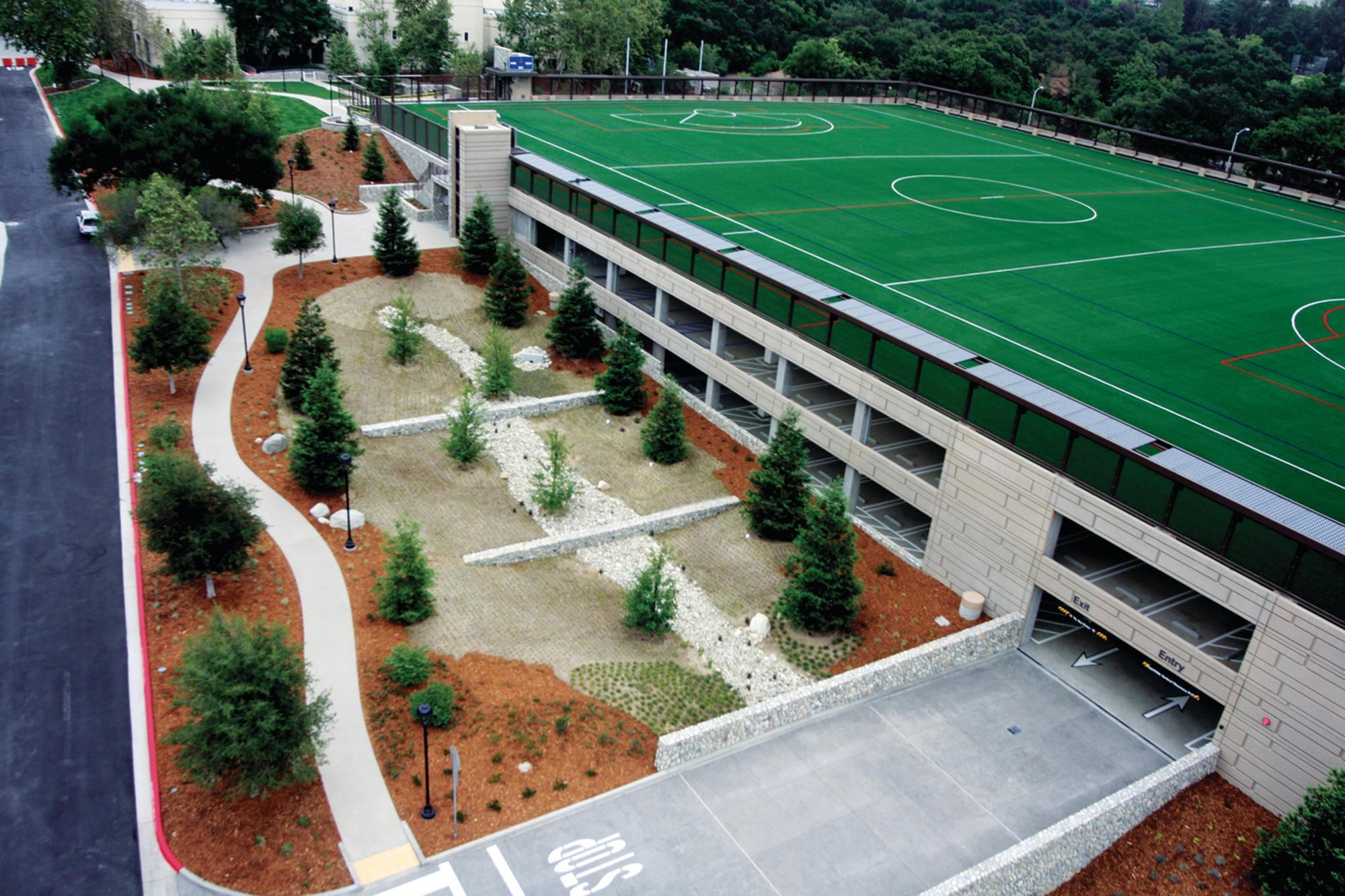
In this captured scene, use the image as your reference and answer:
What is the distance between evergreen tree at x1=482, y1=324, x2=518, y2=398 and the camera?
124ft

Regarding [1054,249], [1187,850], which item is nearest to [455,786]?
[1187,850]

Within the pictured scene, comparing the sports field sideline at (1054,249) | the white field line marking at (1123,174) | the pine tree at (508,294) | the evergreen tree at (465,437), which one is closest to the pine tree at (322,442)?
the evergreen tree at (465,437)

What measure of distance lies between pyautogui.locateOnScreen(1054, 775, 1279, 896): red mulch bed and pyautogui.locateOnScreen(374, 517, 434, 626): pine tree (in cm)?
1570

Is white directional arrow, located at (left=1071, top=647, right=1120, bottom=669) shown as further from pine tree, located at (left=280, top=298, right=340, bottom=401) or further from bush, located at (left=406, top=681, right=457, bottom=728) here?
pine tree, located at (left=280, top=298, right=340, bottom=401)

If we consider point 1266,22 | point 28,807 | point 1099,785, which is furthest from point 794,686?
point 1266,22

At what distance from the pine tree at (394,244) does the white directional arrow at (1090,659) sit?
3186 centimetres

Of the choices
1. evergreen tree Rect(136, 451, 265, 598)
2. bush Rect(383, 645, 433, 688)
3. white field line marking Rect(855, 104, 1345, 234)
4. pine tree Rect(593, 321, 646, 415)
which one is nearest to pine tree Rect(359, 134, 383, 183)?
pine tree Rect(593, 321, 646, 415)

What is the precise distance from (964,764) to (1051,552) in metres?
6.27

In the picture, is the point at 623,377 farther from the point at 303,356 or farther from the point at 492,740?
the point at 492,740

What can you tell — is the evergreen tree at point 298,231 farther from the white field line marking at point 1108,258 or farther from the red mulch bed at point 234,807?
the white field line marking at point 1108,258

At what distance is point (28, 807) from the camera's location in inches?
807

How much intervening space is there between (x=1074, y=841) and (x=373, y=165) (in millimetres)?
48446

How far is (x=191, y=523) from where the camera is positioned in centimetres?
2567

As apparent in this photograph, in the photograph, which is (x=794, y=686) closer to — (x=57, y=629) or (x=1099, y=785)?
(x=1099, y=785)
